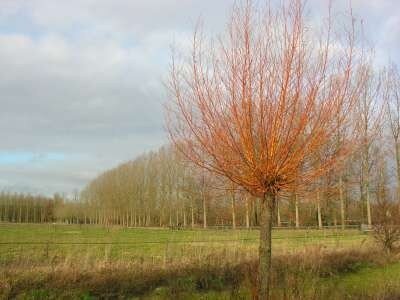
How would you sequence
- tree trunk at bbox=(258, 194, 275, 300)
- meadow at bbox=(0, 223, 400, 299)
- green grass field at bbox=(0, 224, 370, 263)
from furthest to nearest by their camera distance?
green grass field at bbox=(0, 224, 370, 263), meadow at bbox=(0, 223, 400, 299), tree trunk at bbox=(258, 194, 275, 300)

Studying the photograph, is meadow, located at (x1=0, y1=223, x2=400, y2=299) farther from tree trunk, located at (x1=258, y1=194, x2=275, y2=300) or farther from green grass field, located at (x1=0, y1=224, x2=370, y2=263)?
tree trunk, located at (x1=258, y1=194, x2=275, y2=300)

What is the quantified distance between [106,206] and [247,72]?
9366cm

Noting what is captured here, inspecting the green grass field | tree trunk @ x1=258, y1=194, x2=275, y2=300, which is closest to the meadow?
the green grass field

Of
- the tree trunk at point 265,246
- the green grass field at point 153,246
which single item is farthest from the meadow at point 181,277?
the tree trunk at point 265,246

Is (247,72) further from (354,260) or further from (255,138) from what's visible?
(354,260)

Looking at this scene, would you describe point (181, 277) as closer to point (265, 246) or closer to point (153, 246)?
point (265, 246)

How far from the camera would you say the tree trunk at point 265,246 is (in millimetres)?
5875

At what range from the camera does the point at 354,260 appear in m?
18.7

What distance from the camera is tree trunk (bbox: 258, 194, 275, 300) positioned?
5.88 metres

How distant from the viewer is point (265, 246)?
5984mm

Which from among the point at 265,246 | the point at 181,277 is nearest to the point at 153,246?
the point at 181,277

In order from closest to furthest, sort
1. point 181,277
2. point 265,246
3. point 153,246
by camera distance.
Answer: point 265,246 < point 181,277 < point 153,246

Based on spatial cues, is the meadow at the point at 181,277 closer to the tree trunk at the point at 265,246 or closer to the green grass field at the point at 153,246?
the green grass field at the point at 153,246

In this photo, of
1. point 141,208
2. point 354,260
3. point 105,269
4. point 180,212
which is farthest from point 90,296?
point 141,208
